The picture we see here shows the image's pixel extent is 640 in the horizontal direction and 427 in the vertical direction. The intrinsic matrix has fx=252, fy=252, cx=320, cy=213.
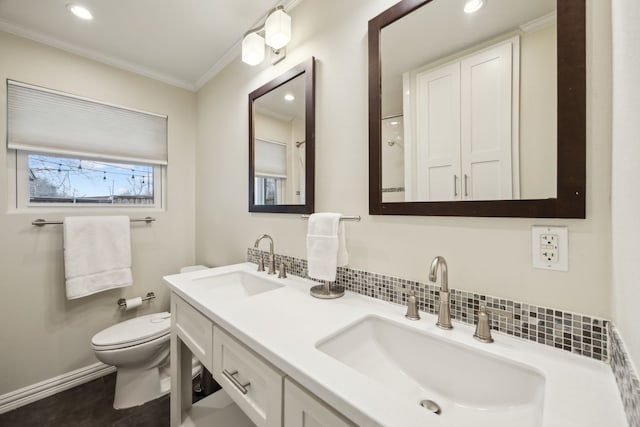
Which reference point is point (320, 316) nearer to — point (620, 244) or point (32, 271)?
point (620, 244)

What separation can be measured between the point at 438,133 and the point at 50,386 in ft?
8.84

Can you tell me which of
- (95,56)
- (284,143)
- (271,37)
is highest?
(95,56)

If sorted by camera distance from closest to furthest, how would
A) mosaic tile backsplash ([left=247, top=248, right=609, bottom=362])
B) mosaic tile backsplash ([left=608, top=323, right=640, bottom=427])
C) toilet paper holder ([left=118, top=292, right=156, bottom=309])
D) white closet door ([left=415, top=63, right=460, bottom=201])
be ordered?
mosaic tile backsplash ([left=608, top=323, right=640, bottom=427])
mosaic tile backsplash ([left=247, top=248, right=609, bottom=362])
white closet door ([left=415, top=63, right=460, bottom=201])
toilet paper holder ([left=118, top=292, right=156, bottom=309])

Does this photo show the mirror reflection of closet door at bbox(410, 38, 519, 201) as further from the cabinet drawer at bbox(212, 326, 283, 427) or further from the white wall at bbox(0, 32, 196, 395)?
the white wall at bbox(0, 32, 196, 395)

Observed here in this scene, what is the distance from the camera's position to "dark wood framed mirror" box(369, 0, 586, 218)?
65 centimetres

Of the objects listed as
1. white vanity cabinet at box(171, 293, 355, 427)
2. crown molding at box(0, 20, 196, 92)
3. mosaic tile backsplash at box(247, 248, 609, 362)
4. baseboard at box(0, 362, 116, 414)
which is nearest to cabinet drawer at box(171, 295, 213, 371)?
white vanity cabinet at box(171, 293, 355, 427)

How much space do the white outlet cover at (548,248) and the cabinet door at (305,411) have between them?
64 cm

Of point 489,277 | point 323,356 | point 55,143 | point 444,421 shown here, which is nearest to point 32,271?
point 55,143

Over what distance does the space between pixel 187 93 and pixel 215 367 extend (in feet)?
7.60

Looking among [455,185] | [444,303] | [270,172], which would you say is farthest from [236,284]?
[455,185]

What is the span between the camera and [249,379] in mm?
743

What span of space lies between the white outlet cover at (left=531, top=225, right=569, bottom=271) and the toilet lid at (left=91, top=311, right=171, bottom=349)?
1926mm

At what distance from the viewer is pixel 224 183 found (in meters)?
1.97

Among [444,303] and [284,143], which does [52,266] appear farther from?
[444,303]
